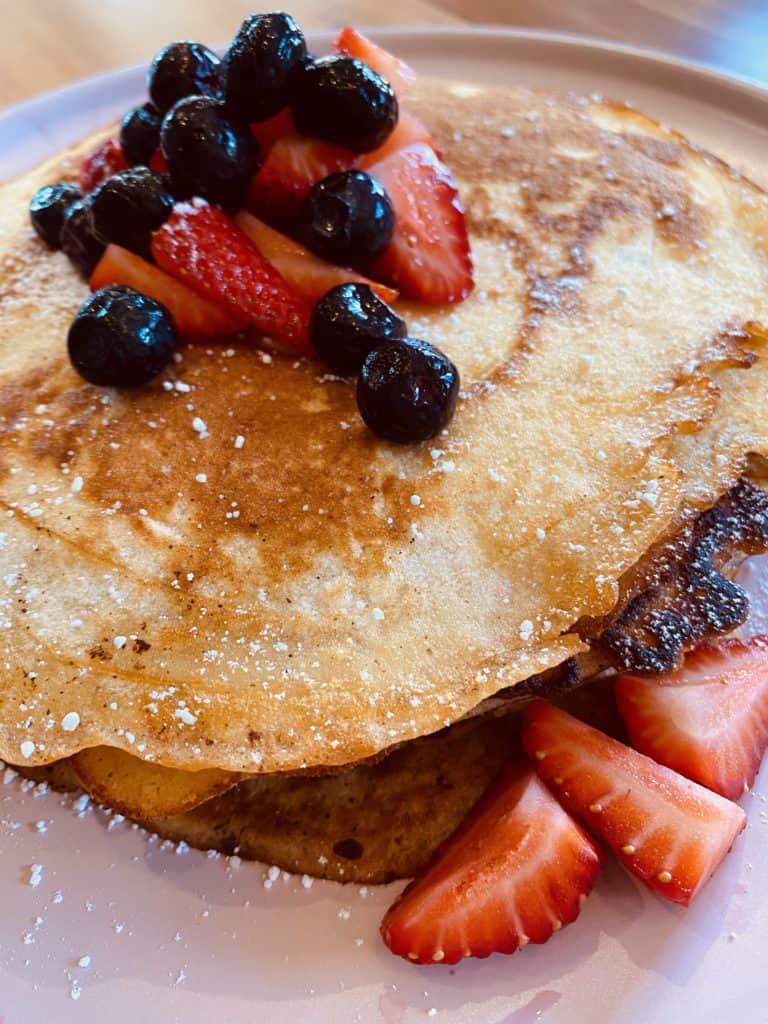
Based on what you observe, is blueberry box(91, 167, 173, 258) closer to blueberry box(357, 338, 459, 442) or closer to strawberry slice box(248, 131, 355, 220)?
strawberry slice box(248, 131, 355, 220)

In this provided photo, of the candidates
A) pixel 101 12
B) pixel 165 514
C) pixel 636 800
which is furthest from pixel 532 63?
pixel 636 800

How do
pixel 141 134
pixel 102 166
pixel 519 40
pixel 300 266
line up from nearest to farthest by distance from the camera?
pixel 300 266, pixel 141 134, pixel 102 166, pixel 519 40

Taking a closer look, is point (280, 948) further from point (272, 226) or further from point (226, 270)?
point (272, 226)

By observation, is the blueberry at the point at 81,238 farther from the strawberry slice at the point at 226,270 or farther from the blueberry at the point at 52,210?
the strawberry slice at the point at 226,270

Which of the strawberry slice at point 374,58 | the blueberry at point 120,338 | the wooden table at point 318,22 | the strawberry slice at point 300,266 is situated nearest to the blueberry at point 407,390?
the strawberry slice at point 300,266

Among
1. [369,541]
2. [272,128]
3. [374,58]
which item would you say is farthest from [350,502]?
[374,58]
